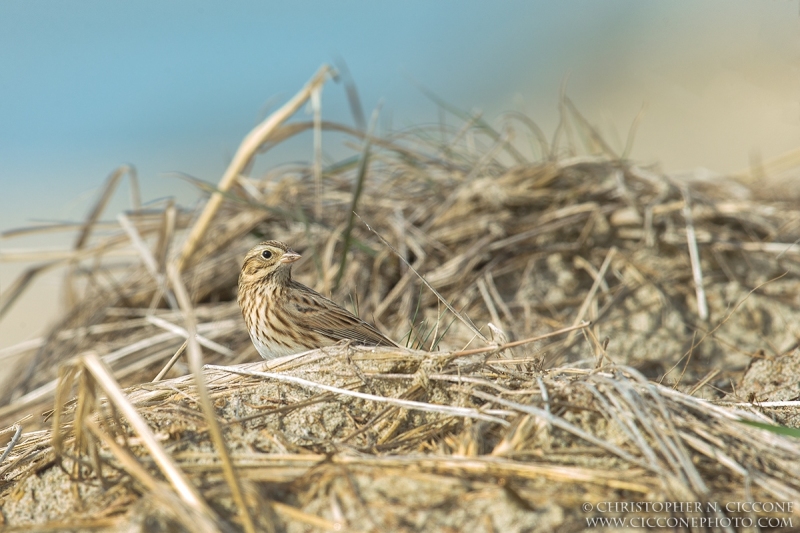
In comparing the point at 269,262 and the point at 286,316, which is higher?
the point at 269,262

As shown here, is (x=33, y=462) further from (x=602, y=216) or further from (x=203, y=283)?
Result: (x=602, y=216)

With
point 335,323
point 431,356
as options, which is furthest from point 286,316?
point 431,356

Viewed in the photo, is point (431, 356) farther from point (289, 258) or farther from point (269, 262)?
point (269, 262)

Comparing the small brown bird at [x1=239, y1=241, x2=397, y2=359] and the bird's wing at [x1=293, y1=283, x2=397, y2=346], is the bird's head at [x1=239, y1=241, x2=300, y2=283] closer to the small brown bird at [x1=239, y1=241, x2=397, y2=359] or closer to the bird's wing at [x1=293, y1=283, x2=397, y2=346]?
the small brown bird at [x1=239, y1=241, x2=397, y2=359]

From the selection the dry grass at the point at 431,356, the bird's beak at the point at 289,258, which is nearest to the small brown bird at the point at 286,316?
the bird's beak at the point at 289,258

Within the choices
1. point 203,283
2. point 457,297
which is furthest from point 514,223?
point 203,283

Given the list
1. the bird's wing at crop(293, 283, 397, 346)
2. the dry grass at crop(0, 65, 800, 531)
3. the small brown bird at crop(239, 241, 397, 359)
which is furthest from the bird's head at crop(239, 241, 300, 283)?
the dry grass at crop(0, 65, 800, 531)
